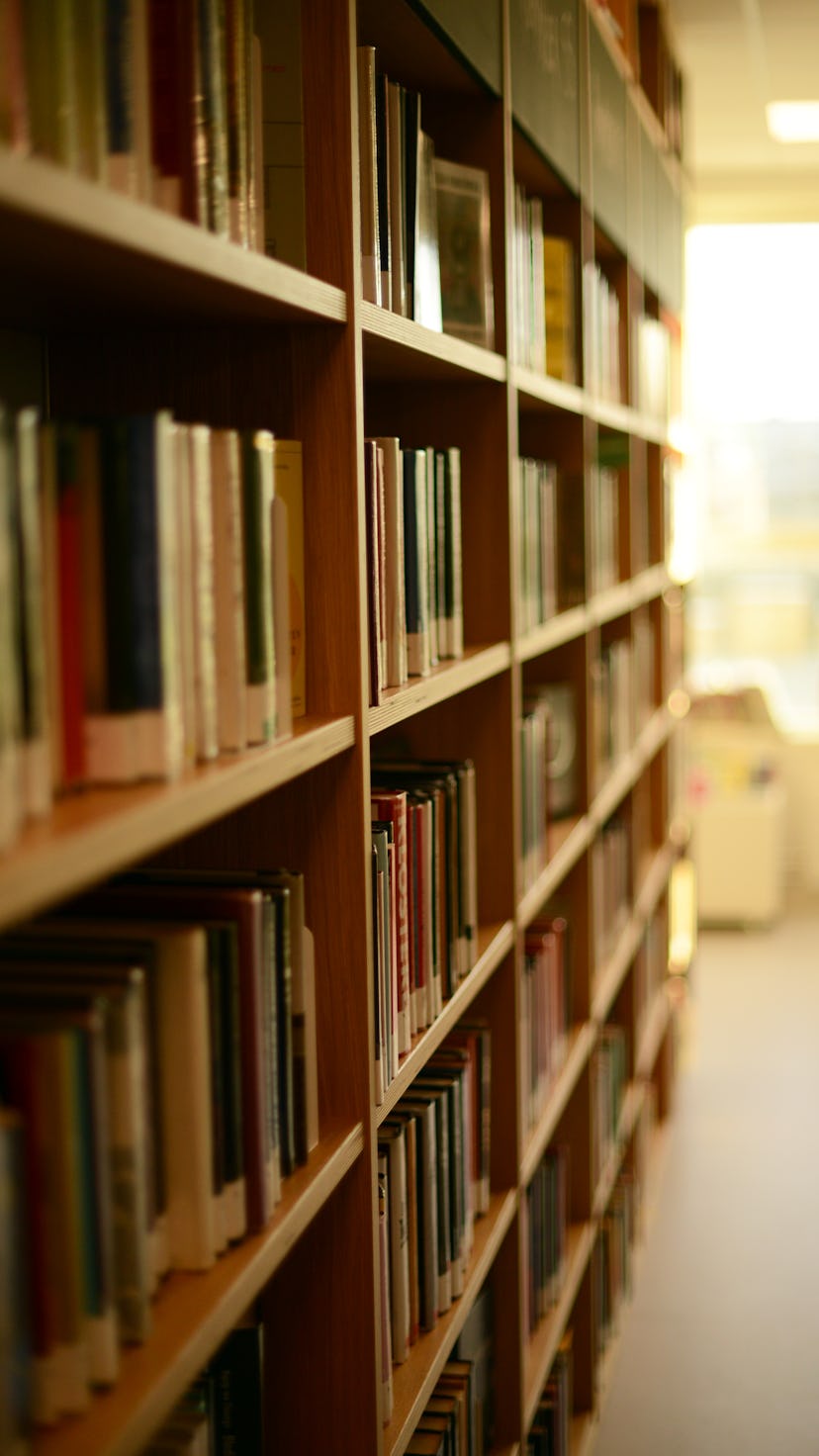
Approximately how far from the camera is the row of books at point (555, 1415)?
234 centimetres

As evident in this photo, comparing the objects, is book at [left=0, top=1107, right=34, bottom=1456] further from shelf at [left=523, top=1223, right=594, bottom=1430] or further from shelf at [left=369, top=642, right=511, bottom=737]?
shelf at [left=523, top=1223, right=594, bottom=1430]

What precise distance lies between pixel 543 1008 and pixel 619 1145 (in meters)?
0.97

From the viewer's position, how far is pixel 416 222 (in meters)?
1.66

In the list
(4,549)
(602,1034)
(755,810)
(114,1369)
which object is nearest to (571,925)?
(602,1034)

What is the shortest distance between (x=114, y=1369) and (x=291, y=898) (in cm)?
42

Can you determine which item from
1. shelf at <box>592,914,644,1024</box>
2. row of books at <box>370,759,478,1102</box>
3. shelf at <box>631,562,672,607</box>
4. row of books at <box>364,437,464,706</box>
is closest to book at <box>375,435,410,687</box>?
row of books at <box>364,437,464,706</box>

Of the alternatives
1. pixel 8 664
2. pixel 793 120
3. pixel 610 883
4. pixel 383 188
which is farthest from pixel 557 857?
pixel 793 120

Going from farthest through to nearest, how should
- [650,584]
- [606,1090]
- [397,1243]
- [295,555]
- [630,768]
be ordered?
[650,584] → [630,768] → [606,1090] → [397,1243] → [295,555]

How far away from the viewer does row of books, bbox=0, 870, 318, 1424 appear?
88 cm

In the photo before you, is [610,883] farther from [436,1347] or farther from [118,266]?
[118,266]

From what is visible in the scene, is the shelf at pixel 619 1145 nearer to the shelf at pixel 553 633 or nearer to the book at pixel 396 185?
the shelf at pixel 553 633

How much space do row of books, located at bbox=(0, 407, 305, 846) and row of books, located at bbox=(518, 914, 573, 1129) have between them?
3.73ft

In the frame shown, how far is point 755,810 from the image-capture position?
20.5 ft

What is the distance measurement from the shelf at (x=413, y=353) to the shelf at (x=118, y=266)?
0.12 meters
